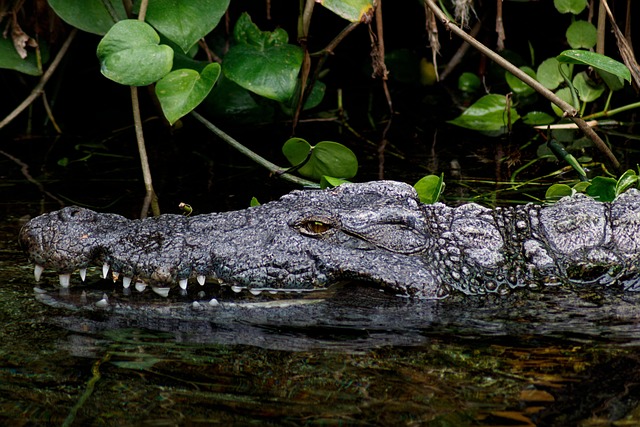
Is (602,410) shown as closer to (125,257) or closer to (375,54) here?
(125,257)

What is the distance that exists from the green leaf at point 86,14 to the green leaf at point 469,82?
10.1ft

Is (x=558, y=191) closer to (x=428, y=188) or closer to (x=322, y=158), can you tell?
(x=428, y=188)

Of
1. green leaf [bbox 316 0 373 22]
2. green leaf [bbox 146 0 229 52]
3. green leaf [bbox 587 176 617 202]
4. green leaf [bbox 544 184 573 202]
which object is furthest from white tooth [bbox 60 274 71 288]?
green leaf [bbox 587 176 617 202]

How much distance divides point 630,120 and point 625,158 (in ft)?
4.05

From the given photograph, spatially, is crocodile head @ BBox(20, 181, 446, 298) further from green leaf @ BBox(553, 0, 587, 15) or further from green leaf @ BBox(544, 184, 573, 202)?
green leaf @ BBox(553, 0, 587, 15)

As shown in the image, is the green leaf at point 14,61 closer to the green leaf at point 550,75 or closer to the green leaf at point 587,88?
the green leaf at point 550,75

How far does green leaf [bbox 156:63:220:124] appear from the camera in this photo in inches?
182

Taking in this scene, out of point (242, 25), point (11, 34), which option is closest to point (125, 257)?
point (242, 25)

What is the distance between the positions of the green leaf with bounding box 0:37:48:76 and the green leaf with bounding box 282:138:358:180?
2.04m

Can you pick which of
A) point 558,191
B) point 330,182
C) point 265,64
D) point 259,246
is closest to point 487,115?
point 558,191

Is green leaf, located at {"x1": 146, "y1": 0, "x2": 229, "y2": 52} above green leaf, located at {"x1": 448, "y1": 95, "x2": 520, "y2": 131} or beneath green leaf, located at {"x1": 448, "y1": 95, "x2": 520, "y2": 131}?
above

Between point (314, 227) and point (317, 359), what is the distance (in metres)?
0.87

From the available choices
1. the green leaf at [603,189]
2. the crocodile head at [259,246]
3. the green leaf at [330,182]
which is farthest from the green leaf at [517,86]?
the crocodile head at [259,246]

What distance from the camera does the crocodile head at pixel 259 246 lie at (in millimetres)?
3900
